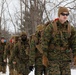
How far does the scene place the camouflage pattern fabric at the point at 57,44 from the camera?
7.04 metres

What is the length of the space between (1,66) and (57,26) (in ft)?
37.1

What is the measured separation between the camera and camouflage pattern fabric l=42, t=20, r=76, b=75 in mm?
7035

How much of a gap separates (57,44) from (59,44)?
4 cm

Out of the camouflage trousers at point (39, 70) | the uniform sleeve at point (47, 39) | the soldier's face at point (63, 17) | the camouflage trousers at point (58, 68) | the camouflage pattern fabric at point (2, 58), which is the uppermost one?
the camouflage pattern fabric at point (2, 58)

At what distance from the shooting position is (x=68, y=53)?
7164mm

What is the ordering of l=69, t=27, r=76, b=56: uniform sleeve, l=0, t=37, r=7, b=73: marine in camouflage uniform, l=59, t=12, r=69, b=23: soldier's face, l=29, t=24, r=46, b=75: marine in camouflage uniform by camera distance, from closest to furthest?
l=59, t=12, r=69, b=23: soldier's face
l=69, t=27, r=76, b=56: uniform sleeve
l=29, t=24, r=46, b=75: marine in camouflage uniform
l=0, t=37, r=7, b=73: marine in camouflage uniform

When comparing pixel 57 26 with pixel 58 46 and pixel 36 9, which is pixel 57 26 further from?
pixel 36 9

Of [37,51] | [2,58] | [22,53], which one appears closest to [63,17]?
[37,51]

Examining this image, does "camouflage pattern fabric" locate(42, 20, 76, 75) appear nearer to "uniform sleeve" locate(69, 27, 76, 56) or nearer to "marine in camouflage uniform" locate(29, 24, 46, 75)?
"uniform sleeve" locate(69, 27, 76, 56)

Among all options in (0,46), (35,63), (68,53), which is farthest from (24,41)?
(0,46)

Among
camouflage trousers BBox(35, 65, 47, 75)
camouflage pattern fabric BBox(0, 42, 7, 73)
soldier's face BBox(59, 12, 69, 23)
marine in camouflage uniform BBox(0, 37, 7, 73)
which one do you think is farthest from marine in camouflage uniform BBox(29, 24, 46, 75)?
camouflage pattern fabric BBox(0, 42, 7, 73)

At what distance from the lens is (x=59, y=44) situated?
23.2 ft

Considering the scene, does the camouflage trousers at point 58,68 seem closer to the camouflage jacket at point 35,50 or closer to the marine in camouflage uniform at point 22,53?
the camouflage jacket at point 35,50

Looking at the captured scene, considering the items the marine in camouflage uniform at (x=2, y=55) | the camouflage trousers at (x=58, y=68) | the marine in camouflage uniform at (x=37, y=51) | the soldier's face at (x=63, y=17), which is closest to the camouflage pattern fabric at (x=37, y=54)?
the marine in camouflage uniform at (x=37, y=51)
